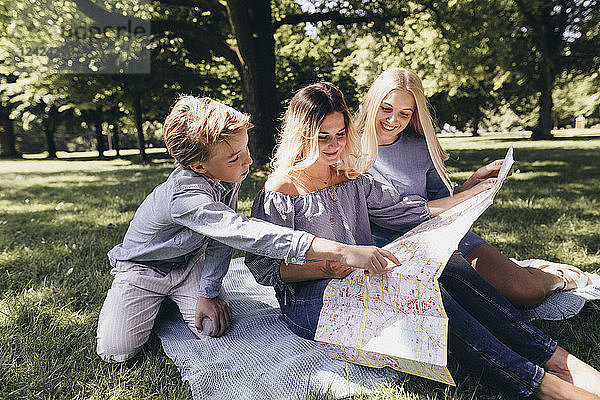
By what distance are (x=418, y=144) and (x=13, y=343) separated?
8.75 feet

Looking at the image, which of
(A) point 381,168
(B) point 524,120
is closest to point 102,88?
(A) point 381,168

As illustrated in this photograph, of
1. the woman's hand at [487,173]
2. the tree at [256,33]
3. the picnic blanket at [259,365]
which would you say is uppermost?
the tree at [256,33]

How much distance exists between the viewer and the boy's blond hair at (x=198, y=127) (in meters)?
2.25

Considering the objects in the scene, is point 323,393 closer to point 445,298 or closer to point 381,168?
point 445,298

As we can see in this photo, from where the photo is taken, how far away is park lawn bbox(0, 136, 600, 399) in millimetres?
2016

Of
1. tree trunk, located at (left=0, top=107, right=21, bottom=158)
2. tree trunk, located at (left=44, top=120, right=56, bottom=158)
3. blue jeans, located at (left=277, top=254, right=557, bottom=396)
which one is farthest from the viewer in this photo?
tree trunk, located at (left=0, top=107, right=21, bottom=158)

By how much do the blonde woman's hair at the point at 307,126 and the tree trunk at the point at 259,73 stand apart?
745 centimetres

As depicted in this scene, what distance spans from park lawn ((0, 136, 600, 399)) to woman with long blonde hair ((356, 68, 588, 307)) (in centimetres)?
28

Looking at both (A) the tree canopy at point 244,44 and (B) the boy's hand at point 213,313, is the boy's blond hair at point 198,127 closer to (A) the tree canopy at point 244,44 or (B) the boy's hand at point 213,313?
(B) the boy's hand at point 213,313

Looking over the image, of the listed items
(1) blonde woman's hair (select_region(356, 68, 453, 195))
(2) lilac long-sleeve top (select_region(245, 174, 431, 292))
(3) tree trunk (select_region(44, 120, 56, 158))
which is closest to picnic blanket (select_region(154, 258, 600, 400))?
(2) lilac long-sleeve top (select_region(245, 174, 431, 292))

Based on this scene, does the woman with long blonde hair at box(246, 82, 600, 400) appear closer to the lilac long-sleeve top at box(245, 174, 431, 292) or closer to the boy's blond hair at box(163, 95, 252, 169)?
the lilac long-sleeve top at box(245, 174, 431, 292)

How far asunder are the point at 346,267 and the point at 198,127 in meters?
1.05

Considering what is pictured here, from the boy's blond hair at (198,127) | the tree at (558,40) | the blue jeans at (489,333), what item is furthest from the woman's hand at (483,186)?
the tree at (558,40)

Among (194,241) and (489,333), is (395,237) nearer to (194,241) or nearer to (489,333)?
(489,333)
